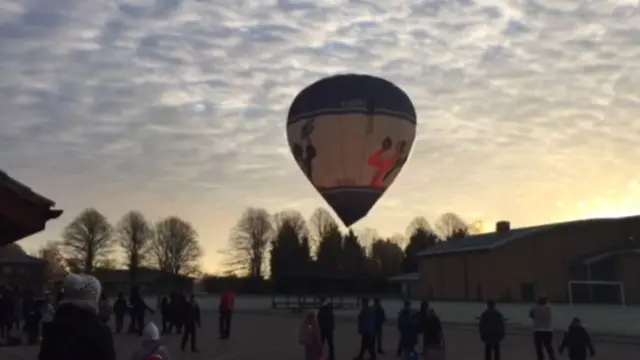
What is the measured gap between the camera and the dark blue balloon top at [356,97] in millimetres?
27609

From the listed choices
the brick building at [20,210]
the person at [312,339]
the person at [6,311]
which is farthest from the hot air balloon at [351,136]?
the brick building at [20,210]

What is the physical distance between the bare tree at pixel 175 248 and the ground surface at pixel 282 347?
74.8m

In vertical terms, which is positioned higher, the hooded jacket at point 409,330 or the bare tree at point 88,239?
the bare tree at point 88,239

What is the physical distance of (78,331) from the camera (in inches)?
160

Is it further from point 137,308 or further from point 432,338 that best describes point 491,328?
point 137,308

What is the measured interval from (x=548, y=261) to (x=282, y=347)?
154ft

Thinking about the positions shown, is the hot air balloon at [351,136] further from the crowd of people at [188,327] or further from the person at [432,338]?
the person at [432,338]

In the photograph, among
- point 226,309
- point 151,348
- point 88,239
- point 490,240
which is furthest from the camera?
point 88,239

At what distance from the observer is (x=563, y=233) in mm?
70750

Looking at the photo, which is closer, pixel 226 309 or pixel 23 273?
pixel 226 309

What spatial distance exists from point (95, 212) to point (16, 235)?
3812 inches

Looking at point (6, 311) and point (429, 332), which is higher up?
point (6, 311)

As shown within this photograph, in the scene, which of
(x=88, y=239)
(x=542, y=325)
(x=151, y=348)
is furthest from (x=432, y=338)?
(x=88, y=239)

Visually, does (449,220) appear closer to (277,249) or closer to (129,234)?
(277,249)
